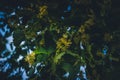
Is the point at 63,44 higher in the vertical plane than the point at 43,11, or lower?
lower

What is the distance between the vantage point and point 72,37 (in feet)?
10.9

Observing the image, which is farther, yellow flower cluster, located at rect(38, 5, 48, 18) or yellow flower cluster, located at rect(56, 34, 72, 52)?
yellow flower cluster, located at rect(38, 5, 48, 18)

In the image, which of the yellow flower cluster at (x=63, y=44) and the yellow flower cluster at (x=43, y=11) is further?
the yellow flower cluster at (x=43, y=11)

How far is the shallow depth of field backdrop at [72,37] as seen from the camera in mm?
3168

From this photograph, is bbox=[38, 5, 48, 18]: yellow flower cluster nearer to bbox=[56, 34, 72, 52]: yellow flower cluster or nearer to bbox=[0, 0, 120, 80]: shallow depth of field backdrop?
bbox=[0, 0, 120, 80]: shallow depth of field backdrop

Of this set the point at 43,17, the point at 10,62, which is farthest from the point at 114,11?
the point at 10,62

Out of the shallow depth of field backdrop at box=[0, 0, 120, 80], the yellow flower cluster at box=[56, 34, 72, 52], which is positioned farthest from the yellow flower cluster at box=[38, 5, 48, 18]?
the yellow flower cluster at box=[56, 34, 72, 52]

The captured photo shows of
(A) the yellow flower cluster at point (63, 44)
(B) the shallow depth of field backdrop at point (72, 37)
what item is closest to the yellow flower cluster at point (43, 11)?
(B) the shallow depth of field backdrop at point (72, 37)

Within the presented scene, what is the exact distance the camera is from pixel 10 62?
4.12 meters

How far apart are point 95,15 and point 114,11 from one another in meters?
0.23

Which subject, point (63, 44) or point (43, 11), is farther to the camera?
point (43, 11)

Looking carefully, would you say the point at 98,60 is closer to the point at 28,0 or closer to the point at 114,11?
the point at 114,11

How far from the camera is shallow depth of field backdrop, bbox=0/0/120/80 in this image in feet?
10.4

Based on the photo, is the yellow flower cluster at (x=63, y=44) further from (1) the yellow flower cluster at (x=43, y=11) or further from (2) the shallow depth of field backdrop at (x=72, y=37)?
(1) the yellow flower cluster at (x=43, y=11)
